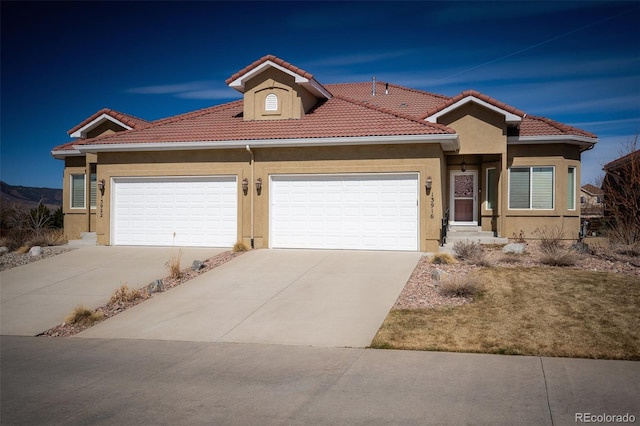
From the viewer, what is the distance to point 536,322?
9023 mm

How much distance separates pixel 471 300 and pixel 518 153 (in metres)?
10.2

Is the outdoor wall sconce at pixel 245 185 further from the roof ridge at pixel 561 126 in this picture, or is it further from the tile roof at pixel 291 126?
the roof ridge at pixel 561 126

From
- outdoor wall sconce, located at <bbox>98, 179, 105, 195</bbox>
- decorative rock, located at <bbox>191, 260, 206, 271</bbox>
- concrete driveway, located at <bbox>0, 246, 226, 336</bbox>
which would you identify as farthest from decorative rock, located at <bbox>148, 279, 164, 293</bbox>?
outdoor wall sconce, located at <bbox>98, 179, 105, 195</bbox>

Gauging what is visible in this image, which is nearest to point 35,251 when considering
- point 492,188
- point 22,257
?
point 22,257

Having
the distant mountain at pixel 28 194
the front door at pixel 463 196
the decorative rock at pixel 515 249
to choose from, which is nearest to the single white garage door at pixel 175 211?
the decorative rock at pixel 515 249

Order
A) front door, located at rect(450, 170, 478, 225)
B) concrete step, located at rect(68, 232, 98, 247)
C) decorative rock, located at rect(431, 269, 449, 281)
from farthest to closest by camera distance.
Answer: front door, located at rect(450, 170, 478, 225), concrete step, located at rect(68, 232, 98, 247), decorative rock, located at rect(431, 269, 449, 281)

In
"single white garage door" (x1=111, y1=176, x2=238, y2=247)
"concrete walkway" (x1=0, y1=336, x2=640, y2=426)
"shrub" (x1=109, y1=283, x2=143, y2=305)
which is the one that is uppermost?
"single white garage door" (x1=111, y1=176, x2=238, y2=247)

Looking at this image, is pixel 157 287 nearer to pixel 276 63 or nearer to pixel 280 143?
pixel 280 143

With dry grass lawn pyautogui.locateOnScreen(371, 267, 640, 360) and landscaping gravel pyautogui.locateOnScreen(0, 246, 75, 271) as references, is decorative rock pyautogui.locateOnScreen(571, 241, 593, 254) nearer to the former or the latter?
dry grass lawn pyautogui.locateOnScreen(371, 267, 640, 360)

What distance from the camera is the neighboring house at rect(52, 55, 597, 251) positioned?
16.2 metres

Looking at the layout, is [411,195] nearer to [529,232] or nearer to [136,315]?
[529,232]

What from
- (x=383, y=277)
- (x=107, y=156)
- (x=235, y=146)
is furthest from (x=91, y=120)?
(x=383, y=277)

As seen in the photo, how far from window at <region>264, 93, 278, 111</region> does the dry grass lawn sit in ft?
32.0

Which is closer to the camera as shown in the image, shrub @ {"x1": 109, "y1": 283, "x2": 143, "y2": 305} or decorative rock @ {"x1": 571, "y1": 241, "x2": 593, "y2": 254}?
shrub @ {"x1": 109, "y1": 283, "x2": 143, "y2": 305}
